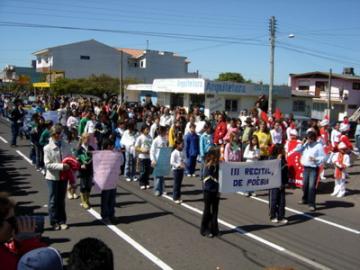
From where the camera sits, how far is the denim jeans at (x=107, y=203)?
8914 mm

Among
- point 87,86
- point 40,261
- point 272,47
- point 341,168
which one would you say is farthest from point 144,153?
point 87,86

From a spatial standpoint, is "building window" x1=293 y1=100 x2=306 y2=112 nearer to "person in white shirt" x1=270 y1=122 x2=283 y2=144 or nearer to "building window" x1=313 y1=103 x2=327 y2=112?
"building window" x1=313 y1=103 x2=327 y2=112

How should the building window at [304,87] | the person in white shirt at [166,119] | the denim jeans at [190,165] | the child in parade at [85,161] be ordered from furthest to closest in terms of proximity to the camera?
the building window at [304,87] < the person in white shirt at [166,119] < the denim jeans at [190,165] < the child in parade at [85,161]

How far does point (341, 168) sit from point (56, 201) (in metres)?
7.90

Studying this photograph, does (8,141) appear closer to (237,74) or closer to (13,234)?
(13,234)

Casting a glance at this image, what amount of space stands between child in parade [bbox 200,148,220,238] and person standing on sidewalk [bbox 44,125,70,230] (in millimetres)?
2612

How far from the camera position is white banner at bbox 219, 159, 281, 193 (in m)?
9.42

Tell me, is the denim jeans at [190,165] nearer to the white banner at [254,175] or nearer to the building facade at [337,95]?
the white banner at [254,175]

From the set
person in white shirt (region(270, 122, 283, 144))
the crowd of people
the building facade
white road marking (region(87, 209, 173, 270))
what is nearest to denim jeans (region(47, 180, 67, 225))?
the crowd of people

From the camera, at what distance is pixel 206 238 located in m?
8.23

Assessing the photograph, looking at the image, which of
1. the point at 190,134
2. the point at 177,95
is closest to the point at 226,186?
the point at 190,134

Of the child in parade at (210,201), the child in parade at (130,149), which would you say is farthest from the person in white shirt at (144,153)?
the child in parade at (210,201)

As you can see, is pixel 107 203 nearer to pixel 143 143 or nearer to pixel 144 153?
pixel 144 153

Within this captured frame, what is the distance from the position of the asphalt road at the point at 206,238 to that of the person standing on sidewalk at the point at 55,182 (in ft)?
0.85
